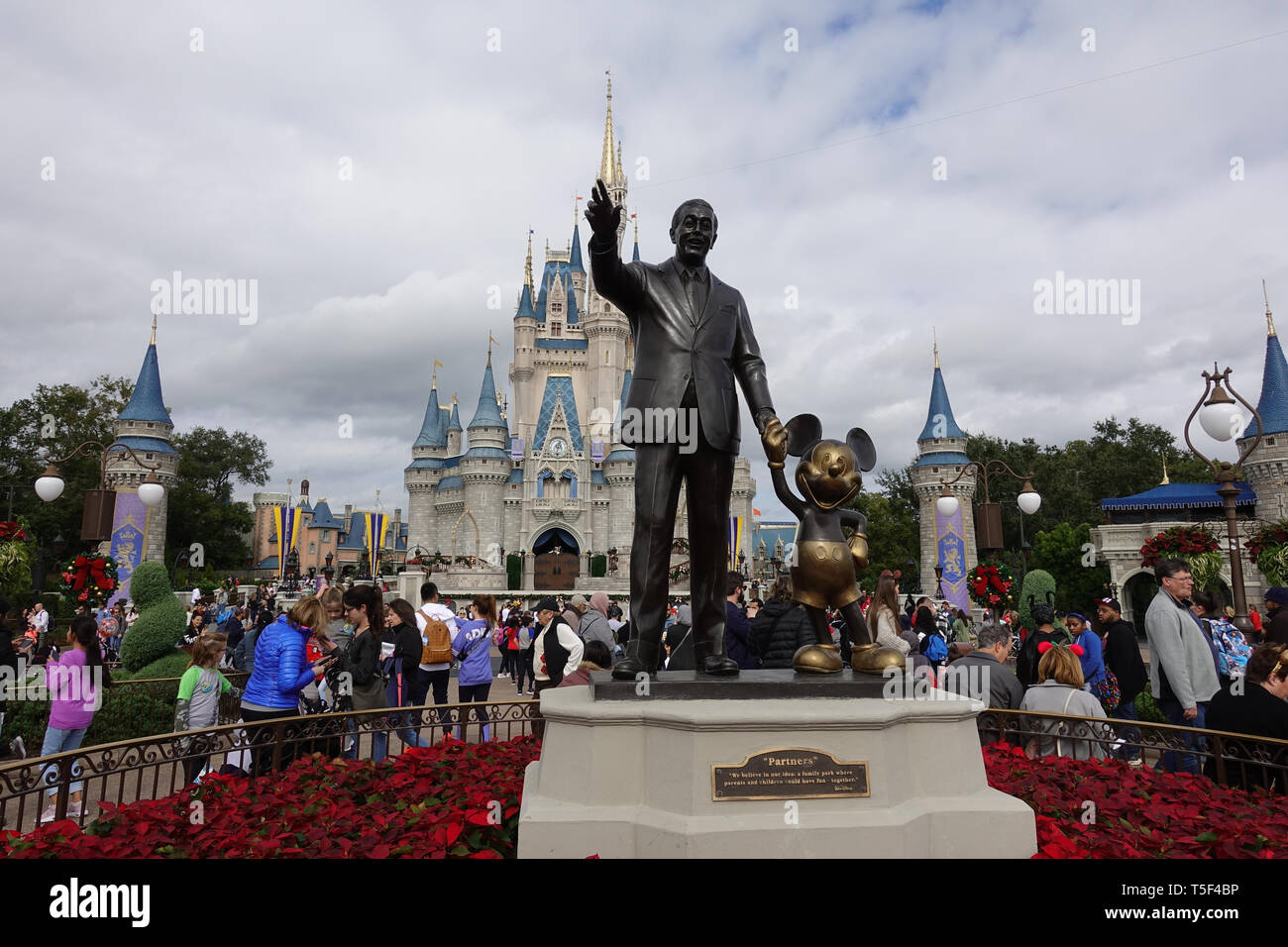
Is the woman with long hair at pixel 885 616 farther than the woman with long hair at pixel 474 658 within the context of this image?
No

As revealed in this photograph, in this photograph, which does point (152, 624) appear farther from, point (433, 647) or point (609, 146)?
point (609, 146)

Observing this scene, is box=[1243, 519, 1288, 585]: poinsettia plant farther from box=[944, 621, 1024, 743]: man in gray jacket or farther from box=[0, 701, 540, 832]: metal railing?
box=[0, 701, 540, 832]: metal railing

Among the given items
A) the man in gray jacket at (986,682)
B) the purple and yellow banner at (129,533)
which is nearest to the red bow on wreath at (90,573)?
the man in gray jacket at (986,682)

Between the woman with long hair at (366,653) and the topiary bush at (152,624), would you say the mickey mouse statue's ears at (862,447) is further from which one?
the topiary bush at (152,624)

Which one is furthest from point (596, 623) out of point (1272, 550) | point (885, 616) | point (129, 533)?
point (129, 533)

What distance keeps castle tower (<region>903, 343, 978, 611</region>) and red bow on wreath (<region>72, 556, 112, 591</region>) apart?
3919cm

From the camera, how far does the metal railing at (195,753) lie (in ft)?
12.8

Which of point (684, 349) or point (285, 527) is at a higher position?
point (684, 349)

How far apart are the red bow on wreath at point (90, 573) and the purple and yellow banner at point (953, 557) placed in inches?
1467

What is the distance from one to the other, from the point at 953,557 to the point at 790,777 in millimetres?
40776

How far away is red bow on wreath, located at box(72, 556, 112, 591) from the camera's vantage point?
9.92 metres

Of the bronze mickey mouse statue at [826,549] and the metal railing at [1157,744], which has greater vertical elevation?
the bronze mickey mouse statue at [826,549]

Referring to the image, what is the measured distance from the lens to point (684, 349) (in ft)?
14.3
